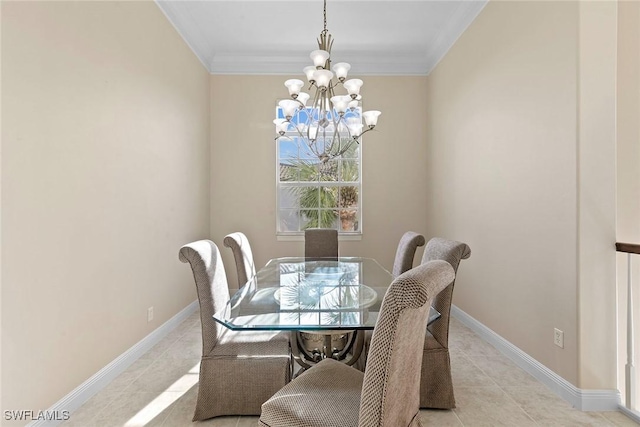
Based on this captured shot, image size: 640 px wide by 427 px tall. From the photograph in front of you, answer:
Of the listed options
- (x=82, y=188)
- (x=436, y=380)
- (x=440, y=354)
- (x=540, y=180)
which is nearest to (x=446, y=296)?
(x=440, y=354)

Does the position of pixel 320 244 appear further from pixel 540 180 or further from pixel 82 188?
pixel 82 188

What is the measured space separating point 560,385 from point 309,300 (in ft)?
5.45

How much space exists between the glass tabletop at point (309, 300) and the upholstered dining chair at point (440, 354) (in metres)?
0.20

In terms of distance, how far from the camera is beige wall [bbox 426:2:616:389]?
6.70 feet

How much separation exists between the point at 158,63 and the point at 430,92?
3.14 metres

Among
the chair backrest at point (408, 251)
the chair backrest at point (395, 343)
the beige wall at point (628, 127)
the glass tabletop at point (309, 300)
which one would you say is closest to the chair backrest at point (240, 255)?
the glass tabletop at point (309, 300)

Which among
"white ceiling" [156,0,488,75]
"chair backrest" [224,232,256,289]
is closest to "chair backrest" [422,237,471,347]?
"chair backrest" [224,232,256,289]

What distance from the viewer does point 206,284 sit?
1.82 metres

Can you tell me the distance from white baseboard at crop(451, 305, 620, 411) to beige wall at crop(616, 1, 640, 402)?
0.14 meters

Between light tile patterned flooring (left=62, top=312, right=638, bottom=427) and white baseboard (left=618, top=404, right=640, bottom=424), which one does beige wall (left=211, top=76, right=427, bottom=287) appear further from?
white baseboard (left=618, top=404, right=640, bottom=424)

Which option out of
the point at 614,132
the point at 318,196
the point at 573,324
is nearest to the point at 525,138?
the point at 614,132

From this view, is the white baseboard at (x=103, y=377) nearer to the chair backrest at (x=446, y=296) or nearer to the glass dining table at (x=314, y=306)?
the glass dining table at (x=314, y=306)

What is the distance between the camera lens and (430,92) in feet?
14.7

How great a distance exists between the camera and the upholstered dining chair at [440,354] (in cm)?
193
